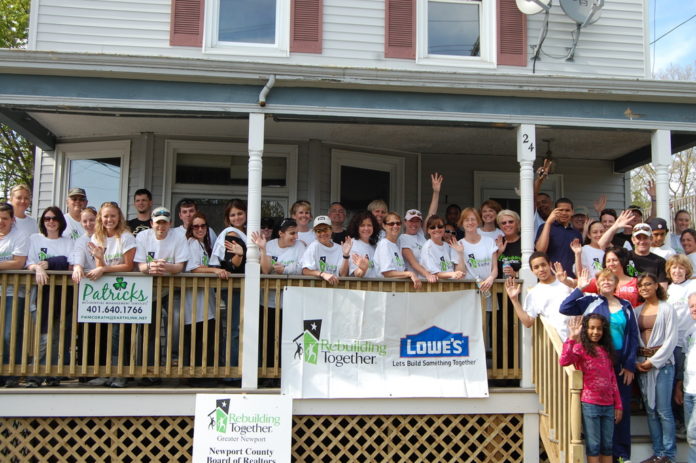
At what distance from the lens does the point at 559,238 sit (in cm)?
630

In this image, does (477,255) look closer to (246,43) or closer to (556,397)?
(556,397)

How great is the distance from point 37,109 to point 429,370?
481cm

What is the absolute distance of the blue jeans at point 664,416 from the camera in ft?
17.5

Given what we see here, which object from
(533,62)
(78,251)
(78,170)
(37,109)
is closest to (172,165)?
(78,170)

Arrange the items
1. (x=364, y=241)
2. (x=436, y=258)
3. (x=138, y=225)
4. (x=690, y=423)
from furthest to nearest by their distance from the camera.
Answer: (x=138, y=225) → (x=364, y=241) → (x=436, y=258) → (x=690, y=423)

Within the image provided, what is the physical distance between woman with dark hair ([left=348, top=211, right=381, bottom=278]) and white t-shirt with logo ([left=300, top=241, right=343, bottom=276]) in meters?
0.13

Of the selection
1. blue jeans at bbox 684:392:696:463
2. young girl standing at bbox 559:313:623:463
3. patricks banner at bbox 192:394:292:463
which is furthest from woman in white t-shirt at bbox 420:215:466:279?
blue jeans at bbox 684:392:696:463

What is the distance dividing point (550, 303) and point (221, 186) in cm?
450

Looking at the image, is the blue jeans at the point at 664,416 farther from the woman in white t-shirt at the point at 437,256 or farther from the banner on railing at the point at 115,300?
the banner on railing at the point at 115,300

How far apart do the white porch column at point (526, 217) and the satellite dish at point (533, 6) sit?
96.0 inches

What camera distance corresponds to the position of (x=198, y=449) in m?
5.53

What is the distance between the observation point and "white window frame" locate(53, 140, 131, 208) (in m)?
8.08

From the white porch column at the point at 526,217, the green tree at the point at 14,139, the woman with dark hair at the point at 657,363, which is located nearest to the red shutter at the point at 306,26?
Answer: the white porch column at the point at 526,217

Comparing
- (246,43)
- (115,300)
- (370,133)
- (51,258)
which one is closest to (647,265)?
(370,133)
